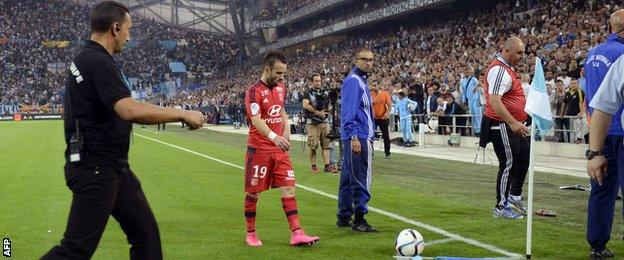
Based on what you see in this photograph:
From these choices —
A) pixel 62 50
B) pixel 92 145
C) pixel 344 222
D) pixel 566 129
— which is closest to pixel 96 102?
pixel 92 145

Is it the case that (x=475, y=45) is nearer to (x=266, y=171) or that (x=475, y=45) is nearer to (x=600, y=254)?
(x=266, y=171)

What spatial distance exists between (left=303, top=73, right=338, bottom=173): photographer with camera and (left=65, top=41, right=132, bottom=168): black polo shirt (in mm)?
10658

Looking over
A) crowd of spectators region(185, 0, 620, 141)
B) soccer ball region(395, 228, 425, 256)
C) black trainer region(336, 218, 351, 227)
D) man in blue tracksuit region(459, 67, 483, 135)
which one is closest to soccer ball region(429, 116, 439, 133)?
crowd of spectators region(185, 0, 620, 141)

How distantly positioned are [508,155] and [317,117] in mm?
7067

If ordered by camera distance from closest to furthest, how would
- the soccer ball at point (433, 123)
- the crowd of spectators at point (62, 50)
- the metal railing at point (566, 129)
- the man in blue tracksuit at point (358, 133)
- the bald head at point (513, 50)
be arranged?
the man in blue tracksuit at point (358, 133), the bald head at point (513, 50), the metal railing at point (566, 129), the soccer ball at point (433, 123), the crowd of spectators at point (62, 50)

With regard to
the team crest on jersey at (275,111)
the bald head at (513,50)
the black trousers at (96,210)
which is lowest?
the black trousers at (96,210)

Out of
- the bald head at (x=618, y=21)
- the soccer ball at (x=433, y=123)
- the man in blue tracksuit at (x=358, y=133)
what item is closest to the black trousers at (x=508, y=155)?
the man in blue tracksuit at (x=358, y=133)

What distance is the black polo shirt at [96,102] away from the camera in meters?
4.18

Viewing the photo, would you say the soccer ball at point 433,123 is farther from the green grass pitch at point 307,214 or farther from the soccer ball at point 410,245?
the soccer ball at point 410,245

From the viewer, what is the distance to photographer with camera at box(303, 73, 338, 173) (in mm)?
15188

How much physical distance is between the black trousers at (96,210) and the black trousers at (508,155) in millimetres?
5455

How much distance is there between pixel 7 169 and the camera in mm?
16094

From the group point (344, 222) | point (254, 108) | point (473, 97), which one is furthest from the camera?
point (473, 97)

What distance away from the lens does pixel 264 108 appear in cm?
748
